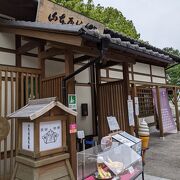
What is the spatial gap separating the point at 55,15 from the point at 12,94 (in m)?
2.34

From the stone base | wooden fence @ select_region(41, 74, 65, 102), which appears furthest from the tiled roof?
the stone base

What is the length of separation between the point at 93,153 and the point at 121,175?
2.06 ft

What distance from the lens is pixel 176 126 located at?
1206 cm

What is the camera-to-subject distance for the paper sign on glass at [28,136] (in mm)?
3605

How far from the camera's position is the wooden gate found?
6336mm

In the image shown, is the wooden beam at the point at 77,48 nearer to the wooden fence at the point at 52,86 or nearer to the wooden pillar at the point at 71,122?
the wooden pillar at the point at 71,122

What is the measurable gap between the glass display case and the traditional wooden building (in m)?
0.28

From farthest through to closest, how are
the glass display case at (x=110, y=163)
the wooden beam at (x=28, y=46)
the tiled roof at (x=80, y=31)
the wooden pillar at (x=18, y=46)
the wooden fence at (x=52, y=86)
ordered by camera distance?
the wooden pillar at (x=18, y=46), the wooden beam at (x=28, y=46), the wooden fence at (x=52, y=86), the tiled roof at (x=80, y=31), the glass display case at (x=110, y=163)

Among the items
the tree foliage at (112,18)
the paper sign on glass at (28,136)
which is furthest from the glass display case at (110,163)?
the tree foliage at (112,18)

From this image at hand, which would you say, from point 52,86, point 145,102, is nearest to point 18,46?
point 52,86

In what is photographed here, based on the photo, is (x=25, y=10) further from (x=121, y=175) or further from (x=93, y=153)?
(x=121, y=175)

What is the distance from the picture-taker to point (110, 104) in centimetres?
670

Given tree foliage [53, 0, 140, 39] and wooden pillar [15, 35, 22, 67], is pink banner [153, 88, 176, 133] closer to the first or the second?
wooden pillar [15, 35, 22, 67]

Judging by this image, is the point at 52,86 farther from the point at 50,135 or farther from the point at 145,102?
the point at 145,102
